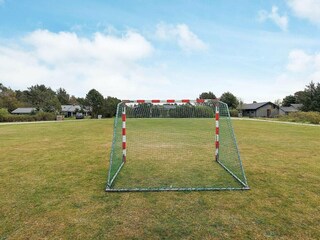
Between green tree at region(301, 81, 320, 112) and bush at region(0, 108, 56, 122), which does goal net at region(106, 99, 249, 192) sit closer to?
bush at region(0, 108, 56, 122)

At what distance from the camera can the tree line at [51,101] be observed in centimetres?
4941

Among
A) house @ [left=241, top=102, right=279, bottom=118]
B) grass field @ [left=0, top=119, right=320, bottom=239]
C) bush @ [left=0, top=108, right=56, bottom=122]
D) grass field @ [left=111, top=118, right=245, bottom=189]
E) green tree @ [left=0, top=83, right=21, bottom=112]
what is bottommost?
grass field @ [left=0, top=119, right=320, bottom=239]

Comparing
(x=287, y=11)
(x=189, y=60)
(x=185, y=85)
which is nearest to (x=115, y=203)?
(x=287, y=11)

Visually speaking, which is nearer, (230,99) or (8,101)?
(8,101)

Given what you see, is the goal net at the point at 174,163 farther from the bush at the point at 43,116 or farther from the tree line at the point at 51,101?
the bush at the point at 43,116

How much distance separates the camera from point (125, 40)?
14266 mm

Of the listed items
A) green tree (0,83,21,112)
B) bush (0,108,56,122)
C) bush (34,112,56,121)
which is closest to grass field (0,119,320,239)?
bush (0,108,56,122)

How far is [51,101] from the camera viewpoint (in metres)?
53.6

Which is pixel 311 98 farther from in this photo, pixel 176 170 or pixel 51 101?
pixel 51 101

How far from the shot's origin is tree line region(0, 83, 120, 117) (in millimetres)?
49406

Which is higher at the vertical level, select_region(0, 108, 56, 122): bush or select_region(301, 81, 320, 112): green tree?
select_region(301, 81, 320, 112): green tree

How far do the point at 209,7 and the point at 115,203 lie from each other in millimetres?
11524

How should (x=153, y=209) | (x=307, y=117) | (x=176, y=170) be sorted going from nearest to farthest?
1. (x=153, y=209)
2. (x=176, y=170)
3. (x=307, y=117)

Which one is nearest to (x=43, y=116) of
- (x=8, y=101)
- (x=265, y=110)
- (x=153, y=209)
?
(x=8, y=101)
